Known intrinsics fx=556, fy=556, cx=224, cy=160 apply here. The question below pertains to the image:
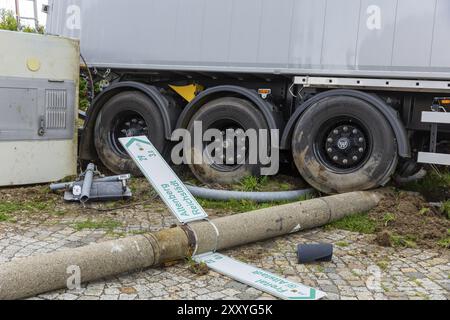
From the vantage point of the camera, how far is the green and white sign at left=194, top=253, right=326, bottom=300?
3.84 m

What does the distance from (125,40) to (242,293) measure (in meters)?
4.77

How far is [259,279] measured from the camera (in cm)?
413

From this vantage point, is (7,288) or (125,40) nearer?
(7,288)

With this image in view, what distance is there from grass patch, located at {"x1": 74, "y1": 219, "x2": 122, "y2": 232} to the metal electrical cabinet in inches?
72.6

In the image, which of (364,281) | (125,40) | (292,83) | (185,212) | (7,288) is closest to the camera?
(7,288)

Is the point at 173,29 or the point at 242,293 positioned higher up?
the point at 173,29

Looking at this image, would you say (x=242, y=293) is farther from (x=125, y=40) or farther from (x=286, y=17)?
(x=125, y=40)

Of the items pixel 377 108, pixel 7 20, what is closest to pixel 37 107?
pixel 377 108

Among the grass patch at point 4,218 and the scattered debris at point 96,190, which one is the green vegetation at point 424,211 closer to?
the scattered debris at point 96,190

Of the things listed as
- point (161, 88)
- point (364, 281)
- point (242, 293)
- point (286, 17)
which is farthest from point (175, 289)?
point (161, 88)

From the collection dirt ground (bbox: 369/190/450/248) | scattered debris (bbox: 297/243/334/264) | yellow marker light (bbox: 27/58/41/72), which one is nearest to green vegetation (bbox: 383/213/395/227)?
dirt ground (bbox: 369/190/450/248)

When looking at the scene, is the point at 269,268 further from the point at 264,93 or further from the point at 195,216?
the point at 264,93

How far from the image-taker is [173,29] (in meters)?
7.28

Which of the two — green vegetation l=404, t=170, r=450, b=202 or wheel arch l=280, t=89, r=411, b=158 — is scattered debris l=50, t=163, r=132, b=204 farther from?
green vegetation l=404, t=170, r=450, b=202
